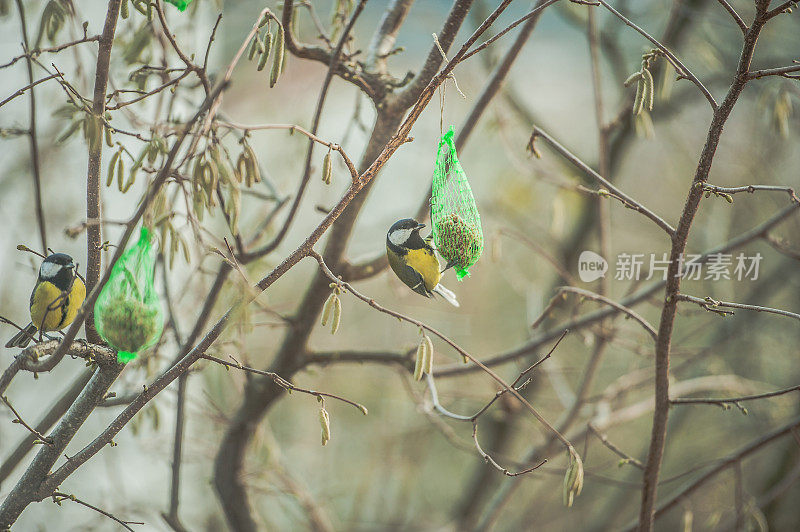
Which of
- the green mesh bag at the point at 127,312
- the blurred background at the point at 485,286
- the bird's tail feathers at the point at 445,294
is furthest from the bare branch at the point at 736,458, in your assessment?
the green mesh bag at the point at 127,312

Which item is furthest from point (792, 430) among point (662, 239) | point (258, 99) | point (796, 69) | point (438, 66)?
point (258, 99)

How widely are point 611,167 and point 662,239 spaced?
86 centimetres

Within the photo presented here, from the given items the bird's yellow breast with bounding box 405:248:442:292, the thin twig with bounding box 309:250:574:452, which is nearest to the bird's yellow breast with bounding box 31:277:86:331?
the thin twig with bounding box 309:250:574:452

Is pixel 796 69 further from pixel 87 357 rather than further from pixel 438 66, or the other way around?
pixel 87 357

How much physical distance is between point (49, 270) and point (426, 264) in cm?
46

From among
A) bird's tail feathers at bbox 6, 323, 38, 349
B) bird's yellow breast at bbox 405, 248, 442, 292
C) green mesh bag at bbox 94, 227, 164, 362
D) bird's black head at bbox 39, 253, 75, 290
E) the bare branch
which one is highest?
bird's yellow breast at bbox 405, 248, 442, 292

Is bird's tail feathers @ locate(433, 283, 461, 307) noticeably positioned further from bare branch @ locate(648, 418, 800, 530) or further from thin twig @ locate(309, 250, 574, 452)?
bare branch @ locate(648, 418, 800, 530)

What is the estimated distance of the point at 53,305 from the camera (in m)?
0.73

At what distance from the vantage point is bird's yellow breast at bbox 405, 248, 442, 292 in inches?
30.3

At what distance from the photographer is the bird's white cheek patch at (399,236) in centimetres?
Answer: 77

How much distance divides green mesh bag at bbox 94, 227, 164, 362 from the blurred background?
0.77 ft

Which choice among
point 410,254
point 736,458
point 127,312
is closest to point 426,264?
point 410,254

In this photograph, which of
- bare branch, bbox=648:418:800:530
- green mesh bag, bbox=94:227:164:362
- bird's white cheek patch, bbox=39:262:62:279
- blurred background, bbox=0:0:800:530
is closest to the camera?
green mesh bag, bbox=94:227:164:362

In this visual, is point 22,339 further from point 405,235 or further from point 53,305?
point 405,235
